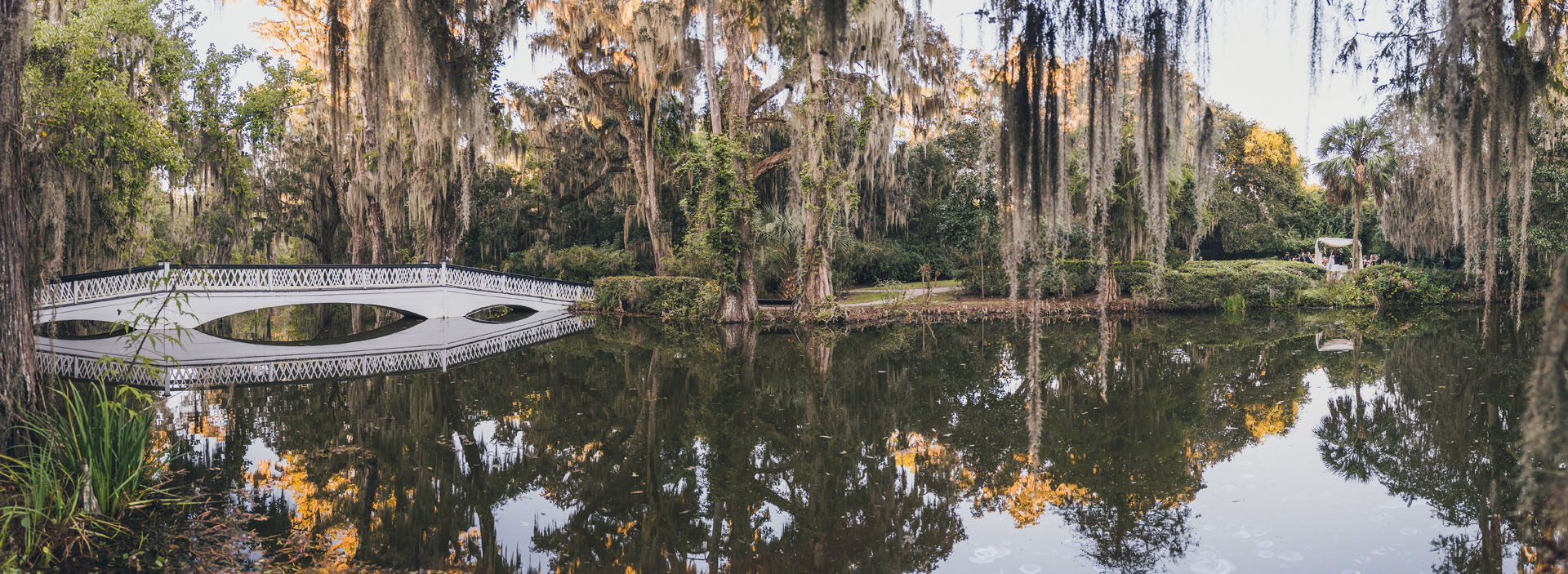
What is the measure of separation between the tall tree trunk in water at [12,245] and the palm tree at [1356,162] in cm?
2831

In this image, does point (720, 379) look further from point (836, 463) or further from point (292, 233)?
point (292, 233)

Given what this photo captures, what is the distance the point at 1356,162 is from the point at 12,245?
98.9 feet

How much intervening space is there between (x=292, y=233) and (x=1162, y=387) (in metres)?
29.1

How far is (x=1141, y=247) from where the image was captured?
20.7m

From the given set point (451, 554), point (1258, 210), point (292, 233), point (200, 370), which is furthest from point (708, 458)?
point (1258, 210)

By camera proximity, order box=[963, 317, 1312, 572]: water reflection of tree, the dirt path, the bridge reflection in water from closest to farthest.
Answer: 1. box=[963, 317, 1312, 572]: water reflection of tree
2. the bridge reflection in water
3. the dirt path

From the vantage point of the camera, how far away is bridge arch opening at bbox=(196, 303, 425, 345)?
16938 millimetres

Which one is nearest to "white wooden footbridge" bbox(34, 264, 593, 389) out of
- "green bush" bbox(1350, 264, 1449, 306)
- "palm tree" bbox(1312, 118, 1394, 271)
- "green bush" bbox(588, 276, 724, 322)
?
"green bush" bbox(588, 276, 724, 322)

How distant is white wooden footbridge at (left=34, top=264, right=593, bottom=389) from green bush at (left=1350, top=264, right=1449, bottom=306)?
21286 millimetres

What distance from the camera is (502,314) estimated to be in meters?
24.0

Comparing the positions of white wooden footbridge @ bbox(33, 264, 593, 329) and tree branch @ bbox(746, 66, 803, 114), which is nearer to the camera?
white wooden footbridge @ bbox(33, 264, 593, 329)

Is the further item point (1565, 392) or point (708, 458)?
point (708, 458)

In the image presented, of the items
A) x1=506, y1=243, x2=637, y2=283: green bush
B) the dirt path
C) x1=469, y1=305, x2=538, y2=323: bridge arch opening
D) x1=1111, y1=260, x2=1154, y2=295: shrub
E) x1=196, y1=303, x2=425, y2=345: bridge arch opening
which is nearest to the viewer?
x1=196, y1=303, x2=425, y2=345: bridge arch opening

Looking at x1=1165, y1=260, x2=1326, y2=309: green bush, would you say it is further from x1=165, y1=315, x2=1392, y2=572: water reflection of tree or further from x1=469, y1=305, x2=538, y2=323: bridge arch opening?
x1=469, y1=305, x2=538, y2=323: bridge arch opening
